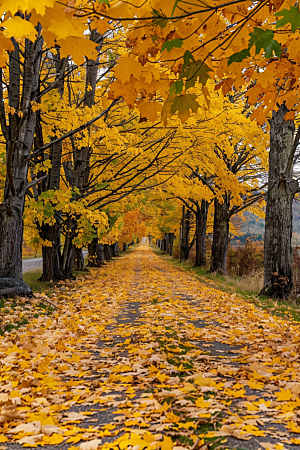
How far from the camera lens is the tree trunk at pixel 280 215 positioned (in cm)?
794

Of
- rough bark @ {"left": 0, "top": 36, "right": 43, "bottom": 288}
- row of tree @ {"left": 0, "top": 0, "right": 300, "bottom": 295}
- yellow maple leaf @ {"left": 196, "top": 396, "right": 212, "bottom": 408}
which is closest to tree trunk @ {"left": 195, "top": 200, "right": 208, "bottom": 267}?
row of tree @ {"left": 0, "top": 0, "right": 300, "bottom": 295}

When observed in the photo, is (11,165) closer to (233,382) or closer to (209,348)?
(209,348)

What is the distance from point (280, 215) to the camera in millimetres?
8047

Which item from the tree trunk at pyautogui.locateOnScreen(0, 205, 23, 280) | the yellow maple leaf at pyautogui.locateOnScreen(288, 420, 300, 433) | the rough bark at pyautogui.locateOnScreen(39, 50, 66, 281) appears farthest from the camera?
the rough bark at pyautogui.locateOnScreen(39, 50, 66, 281)

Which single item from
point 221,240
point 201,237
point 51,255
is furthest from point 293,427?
point 201,237

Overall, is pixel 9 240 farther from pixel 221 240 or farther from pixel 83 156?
pixel 221 240

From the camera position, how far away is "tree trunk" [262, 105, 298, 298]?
794 centimetres

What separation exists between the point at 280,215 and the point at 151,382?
6034mm

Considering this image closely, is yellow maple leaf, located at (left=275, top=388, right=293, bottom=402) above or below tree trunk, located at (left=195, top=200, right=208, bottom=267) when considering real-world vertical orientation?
below

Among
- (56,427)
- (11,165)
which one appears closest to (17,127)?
(11,165)

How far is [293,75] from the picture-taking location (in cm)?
319

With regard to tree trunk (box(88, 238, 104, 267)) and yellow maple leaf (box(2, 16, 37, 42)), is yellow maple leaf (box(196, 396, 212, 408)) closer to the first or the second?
yellow maple leaf (box(2, 16, 37, 42))

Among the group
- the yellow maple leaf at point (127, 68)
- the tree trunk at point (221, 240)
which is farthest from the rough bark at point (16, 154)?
the tree trunk at point (221, 240)

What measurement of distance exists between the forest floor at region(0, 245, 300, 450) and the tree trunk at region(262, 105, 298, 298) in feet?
7.03
